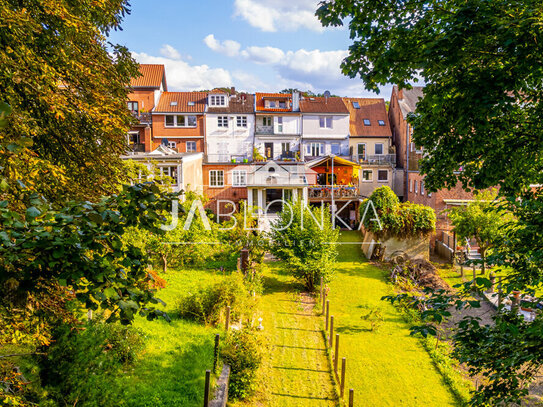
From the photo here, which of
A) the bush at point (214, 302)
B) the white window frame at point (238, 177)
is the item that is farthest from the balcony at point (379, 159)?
the bush at point (214, 302)

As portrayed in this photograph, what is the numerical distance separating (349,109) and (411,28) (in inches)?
1380

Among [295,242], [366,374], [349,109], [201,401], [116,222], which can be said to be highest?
[349,109]

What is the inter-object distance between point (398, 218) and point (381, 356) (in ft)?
36.1

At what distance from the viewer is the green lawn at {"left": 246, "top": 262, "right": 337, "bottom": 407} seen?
9.99m

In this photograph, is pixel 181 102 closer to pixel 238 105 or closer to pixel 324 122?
pixel 238 105

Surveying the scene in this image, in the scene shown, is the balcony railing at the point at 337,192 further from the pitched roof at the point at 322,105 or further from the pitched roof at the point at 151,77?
the pitched roof at the point at 151,77

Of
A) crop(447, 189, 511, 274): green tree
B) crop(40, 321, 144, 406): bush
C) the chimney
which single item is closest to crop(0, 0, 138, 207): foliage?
crop(40, 321, 144, 406): bush

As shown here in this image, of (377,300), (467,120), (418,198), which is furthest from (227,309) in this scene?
(418,198)

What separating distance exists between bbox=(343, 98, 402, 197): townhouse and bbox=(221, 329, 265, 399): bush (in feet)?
78.7

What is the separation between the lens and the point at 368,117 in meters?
38.5

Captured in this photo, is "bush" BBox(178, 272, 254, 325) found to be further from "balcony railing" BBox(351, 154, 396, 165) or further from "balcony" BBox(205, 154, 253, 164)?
"balcony railing" BBox(351, 154, 396, 165)

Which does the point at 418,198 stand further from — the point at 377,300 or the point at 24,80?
the point at 24,80

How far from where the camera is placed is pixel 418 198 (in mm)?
30078

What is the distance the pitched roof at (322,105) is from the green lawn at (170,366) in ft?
88.8
